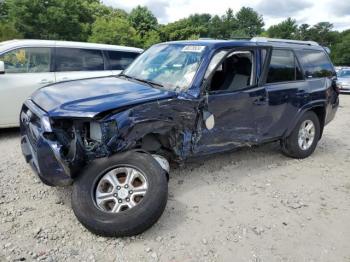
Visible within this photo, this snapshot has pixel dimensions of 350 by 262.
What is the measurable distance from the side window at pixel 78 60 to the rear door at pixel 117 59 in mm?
186

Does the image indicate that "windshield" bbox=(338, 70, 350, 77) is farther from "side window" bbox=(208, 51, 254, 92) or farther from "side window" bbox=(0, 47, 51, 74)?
"side window" bbox=(0, 47, 51, 74)

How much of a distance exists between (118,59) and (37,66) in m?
1.69

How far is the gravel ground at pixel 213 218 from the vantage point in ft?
10.2

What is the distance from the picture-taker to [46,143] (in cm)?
329

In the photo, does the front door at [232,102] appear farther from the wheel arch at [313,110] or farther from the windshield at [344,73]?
the windshield at [344,73]

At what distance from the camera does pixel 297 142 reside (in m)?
5.54

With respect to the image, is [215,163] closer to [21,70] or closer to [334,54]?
[21,70]

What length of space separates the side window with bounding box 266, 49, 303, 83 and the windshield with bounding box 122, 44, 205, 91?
3.88 ft

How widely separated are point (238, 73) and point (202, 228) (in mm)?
2303

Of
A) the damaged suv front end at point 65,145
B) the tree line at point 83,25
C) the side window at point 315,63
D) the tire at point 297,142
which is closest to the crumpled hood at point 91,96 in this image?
the damaged suv front end at point 65,145

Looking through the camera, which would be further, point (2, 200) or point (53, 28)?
point (53, 28)

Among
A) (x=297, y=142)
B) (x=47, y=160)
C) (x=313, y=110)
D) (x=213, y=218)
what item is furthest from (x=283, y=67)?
(x=47, y=160)

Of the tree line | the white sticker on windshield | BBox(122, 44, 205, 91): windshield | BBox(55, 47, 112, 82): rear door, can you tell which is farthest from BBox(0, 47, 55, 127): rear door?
the tree line

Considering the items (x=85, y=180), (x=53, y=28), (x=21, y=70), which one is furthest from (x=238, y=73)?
(x=53, y=28)
